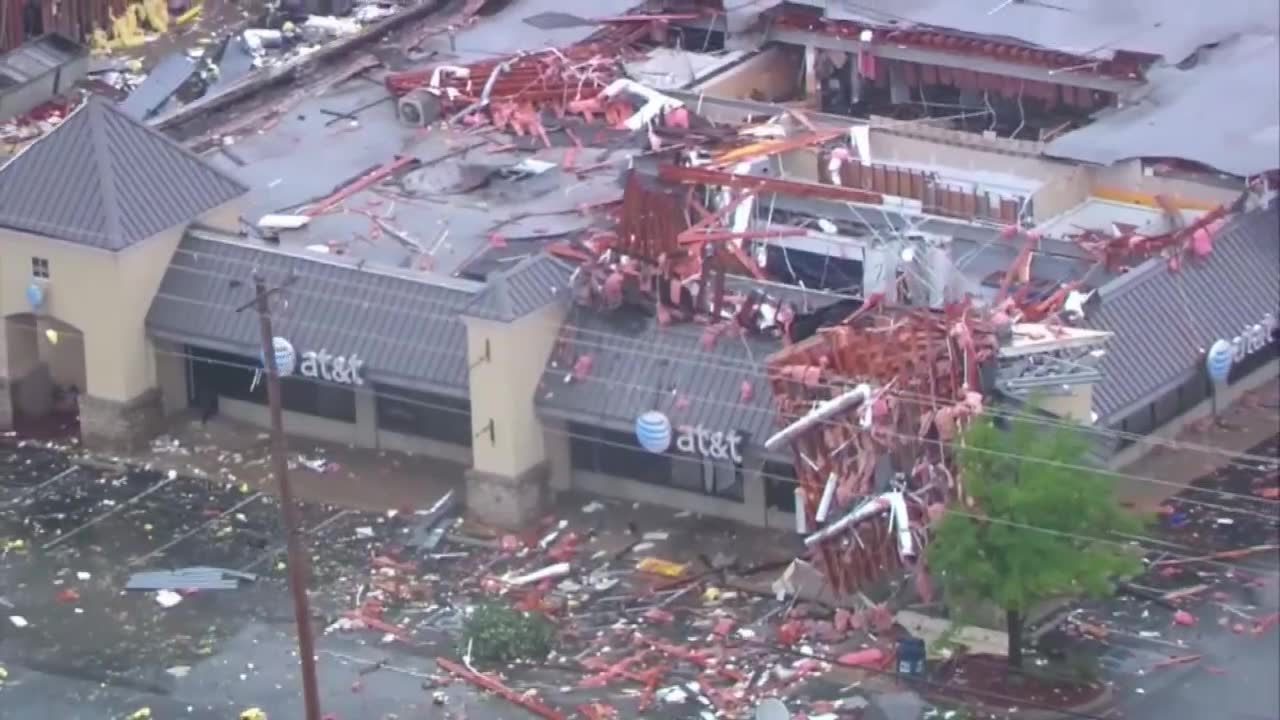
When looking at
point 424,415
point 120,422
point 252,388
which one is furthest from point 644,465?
point 120,422

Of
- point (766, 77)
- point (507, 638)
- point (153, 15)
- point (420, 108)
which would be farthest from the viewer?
point (153, 15)

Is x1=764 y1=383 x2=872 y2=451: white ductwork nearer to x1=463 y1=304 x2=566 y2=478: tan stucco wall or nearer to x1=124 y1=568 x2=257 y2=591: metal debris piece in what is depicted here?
x1=463 y1=304 x2=566 y2=478: tan stucco wall

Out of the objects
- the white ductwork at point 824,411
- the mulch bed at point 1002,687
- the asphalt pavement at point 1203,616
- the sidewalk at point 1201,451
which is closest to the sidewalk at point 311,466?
the white ductwork at point 824,411

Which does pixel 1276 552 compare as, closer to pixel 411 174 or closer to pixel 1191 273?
pixel 1191 273

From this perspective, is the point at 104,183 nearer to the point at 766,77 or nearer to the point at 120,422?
the point at 120,422

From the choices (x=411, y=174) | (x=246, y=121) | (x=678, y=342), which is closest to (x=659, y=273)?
(x=678, y=342)

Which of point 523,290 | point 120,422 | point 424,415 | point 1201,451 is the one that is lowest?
point 120,422
